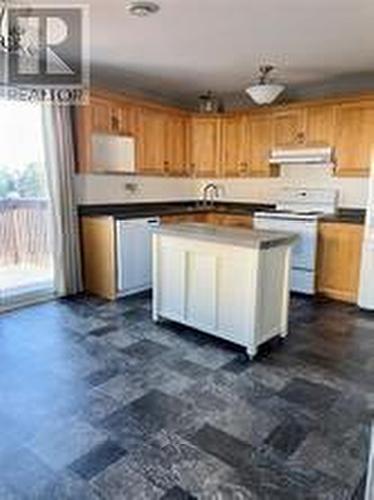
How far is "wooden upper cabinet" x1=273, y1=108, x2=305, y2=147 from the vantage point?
5.14 metres

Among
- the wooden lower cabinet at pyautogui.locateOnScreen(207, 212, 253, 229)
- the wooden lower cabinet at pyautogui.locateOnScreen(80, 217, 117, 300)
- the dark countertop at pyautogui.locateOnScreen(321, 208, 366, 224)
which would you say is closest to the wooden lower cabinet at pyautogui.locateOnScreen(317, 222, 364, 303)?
the dark countertop at pyautogui.locateOnScreen(321, 208, 366, 224)

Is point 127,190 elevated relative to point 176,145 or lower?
lower

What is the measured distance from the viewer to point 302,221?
4.73 m

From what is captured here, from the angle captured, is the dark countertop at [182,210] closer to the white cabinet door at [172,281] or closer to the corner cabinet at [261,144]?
the corner cabinet at [261,144]

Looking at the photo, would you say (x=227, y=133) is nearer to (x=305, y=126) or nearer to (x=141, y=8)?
(x=305, y=126)

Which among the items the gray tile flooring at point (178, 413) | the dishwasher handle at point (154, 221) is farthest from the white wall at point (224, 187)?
the gray tile flooring at point (178, 413)

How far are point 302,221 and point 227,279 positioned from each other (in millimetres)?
1909

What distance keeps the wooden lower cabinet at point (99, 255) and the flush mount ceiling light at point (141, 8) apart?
2.10 metres

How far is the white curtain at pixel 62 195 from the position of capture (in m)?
4.27

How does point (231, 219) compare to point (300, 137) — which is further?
Result: point (231, 219)

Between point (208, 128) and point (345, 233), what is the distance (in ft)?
8.31

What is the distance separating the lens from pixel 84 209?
15.7 ft

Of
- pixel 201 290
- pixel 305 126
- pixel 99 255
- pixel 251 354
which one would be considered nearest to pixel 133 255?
pixel 99 255

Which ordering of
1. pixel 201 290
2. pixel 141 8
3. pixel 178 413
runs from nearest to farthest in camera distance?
1. pixel 178 413
2. pixel 141 8
3. pixel 201 290
